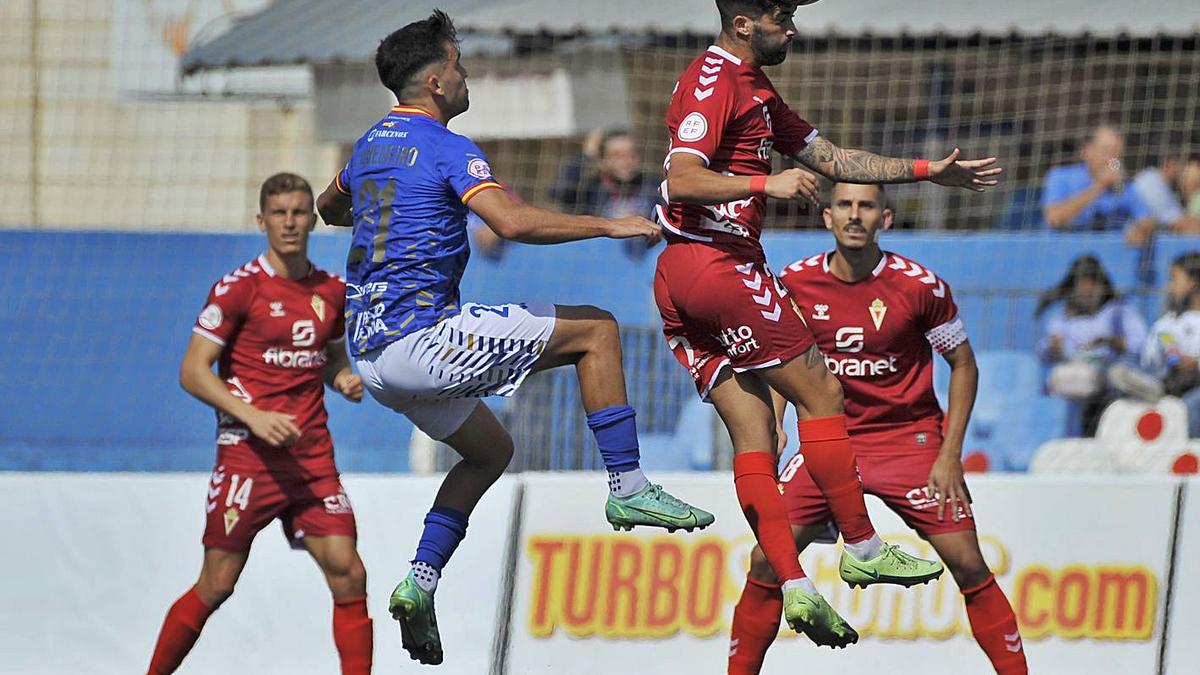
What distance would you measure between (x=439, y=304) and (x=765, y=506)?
1413 millimetres

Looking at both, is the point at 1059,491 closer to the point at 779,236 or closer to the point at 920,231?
the point at 779,236

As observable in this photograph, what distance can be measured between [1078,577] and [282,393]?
12.6 feet

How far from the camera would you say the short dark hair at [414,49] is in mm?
6234

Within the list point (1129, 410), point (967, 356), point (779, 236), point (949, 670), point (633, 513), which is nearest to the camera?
point (633, 513)

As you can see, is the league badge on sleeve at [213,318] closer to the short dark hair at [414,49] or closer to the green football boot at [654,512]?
the short dark hair at [414,49]

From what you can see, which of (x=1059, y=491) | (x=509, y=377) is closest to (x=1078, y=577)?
(x=1059, y=491)

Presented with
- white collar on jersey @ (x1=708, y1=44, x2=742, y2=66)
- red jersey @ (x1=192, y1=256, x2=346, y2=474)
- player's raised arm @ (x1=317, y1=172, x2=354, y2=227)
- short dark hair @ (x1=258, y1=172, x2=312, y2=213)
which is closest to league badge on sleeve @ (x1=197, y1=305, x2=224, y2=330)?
red jersey @ (x1=192, y1=256, x2=346, y2=474)

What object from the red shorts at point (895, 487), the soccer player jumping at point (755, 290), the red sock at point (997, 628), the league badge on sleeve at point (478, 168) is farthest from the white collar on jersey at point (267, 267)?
the red sock at point (997, 628)

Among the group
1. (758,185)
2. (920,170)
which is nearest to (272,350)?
(758,185)

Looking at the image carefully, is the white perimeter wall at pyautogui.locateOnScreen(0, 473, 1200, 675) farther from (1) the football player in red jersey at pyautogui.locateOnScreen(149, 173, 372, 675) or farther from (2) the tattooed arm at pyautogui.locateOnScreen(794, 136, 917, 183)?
(2) the tattooed arm at pyautogui.locateOnScreen(794, 136, 917, 183)

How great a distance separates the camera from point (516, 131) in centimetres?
1350

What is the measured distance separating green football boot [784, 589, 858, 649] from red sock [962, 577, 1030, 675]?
1.42 m

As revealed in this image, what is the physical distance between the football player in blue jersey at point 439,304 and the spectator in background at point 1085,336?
18.9 feet

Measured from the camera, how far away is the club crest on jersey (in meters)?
7.42
